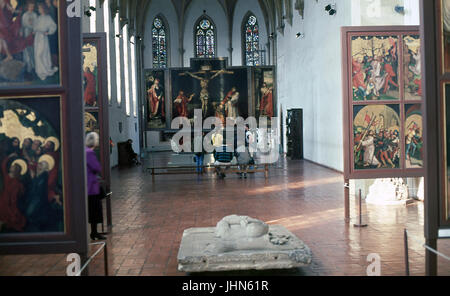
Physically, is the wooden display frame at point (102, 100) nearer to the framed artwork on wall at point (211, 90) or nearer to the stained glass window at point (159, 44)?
the framed artwork on wall at point (211, 90)

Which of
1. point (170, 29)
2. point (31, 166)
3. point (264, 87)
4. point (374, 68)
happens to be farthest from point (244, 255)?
point (170, 29)

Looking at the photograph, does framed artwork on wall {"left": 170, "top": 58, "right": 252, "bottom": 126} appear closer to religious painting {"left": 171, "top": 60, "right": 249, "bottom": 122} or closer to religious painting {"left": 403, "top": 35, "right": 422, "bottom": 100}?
religious painting {"left": 171, "top": 60, "right": 249, "bottom": 122}

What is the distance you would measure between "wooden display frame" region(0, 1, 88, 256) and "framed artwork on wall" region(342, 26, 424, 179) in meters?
5.34

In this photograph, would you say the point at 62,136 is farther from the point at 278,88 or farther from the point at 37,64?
the point at 278,88

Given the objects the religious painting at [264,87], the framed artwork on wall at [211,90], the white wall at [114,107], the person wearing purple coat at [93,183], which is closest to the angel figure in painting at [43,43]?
the person wearing purple coat at [93,183]

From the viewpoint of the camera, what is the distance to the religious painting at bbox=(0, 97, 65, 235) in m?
3.64

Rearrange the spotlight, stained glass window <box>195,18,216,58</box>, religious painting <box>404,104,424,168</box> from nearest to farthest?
religious painting <box>404,104,424,168</box>, the spotlight, stained glass window <box>195,18,216,58</box>

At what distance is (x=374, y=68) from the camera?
7984mm

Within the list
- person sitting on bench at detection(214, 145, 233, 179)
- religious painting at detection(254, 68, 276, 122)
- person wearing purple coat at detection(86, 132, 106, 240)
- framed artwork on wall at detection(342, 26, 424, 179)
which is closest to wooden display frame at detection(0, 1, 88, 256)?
person wearing purple coat at detection(86, 132, 106, 240)

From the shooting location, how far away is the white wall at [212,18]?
35562 mm

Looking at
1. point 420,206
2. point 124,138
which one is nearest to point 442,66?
point 420,206

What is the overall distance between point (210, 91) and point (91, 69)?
18.8 metres

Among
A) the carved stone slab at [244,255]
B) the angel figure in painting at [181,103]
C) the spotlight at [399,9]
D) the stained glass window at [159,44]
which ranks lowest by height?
the carved stone slab at [244,255]

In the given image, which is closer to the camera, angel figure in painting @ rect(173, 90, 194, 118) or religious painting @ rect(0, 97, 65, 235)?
religious painting @ rect(0, 97, 65, 235)
